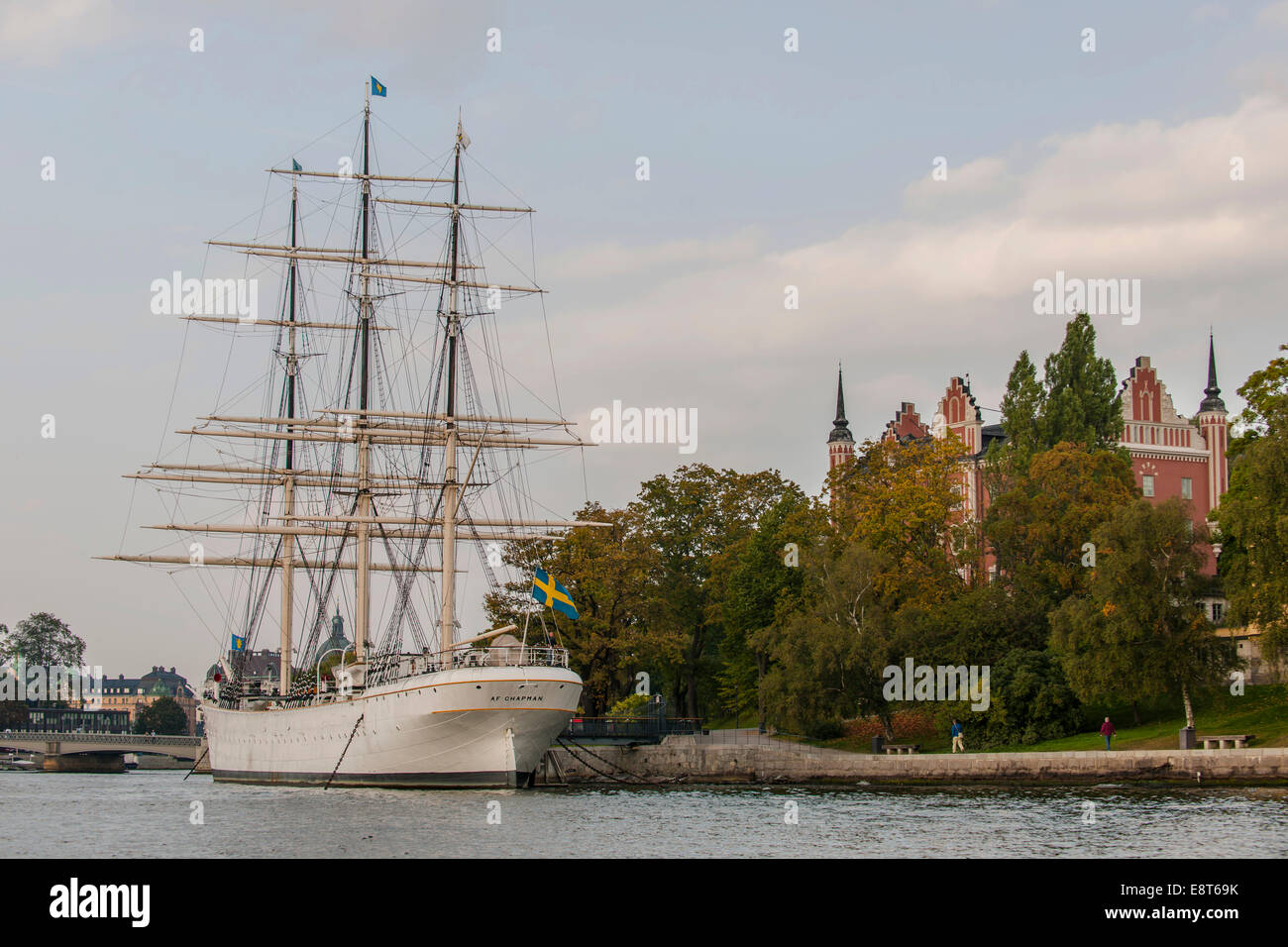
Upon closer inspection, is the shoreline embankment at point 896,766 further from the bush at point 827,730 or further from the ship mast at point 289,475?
the ship mast at point 289,475

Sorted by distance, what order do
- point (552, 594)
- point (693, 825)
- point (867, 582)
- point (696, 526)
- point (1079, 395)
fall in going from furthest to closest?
point (696, 526) < point (1079, 395) < point (867, 582) < point (552, 594) < point (693, 825)

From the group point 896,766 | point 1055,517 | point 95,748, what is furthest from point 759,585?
point 95,748

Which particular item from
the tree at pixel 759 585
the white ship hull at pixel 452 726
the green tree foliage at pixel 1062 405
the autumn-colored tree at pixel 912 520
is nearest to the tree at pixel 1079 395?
the green tree foliage at pixel 1062 405

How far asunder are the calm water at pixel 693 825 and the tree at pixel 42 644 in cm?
12652

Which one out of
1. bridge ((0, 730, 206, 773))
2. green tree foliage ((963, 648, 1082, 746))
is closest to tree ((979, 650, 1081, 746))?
green tree foliage ((963, 648, 1082, 746))

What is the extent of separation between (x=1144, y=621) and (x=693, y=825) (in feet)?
81.8

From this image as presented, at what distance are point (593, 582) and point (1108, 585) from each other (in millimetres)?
32800

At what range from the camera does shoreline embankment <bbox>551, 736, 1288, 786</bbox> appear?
4809 cm

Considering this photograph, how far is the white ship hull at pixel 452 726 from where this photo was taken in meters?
56.6

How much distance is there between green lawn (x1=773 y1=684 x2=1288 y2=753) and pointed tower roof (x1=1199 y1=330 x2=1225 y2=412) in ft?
134

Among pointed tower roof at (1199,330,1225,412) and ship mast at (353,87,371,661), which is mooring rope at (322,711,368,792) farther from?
pointed tower roof at (1199,330,1225,412)

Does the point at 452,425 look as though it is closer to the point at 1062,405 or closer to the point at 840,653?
the point at 840,653

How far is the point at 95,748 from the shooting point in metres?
150
